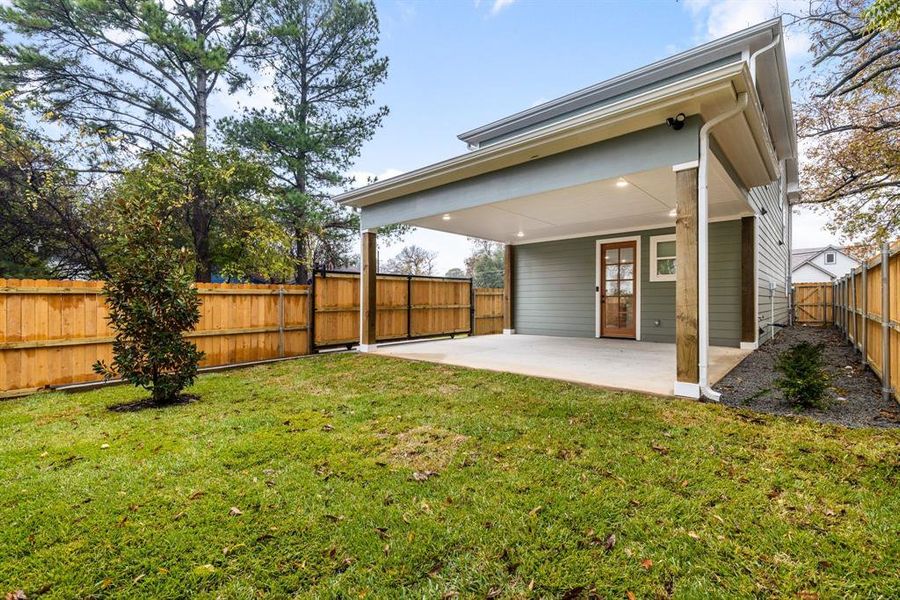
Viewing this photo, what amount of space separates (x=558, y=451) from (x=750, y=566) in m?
1.19

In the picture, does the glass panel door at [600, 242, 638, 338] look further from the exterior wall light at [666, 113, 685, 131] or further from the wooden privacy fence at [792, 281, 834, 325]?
the wooden privacy fence at [792, 281, 834, 325]

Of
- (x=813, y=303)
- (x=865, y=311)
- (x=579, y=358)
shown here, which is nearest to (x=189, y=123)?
(x=579, y=358)

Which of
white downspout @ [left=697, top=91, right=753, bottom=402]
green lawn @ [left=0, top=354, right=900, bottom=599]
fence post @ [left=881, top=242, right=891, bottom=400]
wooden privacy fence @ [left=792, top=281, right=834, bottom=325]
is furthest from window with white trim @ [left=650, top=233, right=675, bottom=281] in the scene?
wooden privacy fence @ [left=792, top=281, right=834, bottom=325]

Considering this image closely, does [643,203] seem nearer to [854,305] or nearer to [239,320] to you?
[854,305]

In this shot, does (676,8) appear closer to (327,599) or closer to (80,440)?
(327,599)

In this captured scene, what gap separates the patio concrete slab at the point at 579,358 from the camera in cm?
454

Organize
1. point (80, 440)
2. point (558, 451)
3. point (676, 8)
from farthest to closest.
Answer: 1. point (676, 8)
2. point (80, 440)
3. point (558, 451)

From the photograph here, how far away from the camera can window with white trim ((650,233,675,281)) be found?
25.4ft

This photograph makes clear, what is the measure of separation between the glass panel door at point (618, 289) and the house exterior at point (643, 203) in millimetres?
23

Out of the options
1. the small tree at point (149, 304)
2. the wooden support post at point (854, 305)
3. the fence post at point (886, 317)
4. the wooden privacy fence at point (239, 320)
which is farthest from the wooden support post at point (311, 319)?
the wooden support post at point (854, 305)

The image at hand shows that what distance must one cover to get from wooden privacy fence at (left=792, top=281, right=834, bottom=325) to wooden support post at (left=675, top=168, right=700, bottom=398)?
515 inches

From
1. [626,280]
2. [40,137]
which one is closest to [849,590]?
[626,280]

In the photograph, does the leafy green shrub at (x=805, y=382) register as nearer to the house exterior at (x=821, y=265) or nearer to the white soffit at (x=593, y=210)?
the white soffit at (x=593, y=210)

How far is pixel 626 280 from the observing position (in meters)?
8.34
